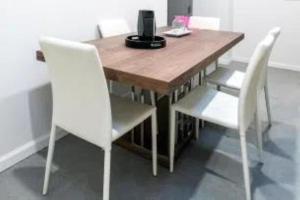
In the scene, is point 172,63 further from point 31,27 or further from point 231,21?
point 231,21

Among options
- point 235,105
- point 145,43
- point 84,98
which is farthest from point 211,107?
point 84,98

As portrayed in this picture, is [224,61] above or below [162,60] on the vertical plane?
below

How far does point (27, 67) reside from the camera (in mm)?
1948

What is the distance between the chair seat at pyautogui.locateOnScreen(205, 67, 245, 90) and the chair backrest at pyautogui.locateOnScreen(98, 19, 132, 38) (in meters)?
0.83

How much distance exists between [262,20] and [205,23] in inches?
65.6

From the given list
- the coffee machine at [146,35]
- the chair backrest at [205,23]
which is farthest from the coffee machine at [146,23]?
the chair backrest at [205,23]

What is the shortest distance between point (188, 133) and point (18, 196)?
4.06 feet

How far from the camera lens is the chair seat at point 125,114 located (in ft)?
4.93

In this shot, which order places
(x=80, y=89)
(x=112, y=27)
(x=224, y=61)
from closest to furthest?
(x=80, y=89)
(x=112, y=27)
(x=224, y=61)

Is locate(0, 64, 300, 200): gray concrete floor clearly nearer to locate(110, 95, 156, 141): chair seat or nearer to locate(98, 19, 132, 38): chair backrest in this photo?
locate(110, 95, 156, 141): chair seat

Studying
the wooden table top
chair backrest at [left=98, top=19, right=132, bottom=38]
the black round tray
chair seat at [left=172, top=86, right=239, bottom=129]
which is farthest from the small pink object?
chair seat at [left=172, top=86, right=239, bottom=129]

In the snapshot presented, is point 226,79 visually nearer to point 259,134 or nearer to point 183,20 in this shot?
point 259,134

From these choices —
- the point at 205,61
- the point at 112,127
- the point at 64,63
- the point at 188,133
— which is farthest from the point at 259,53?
the point at 188,133

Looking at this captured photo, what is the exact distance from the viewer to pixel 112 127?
4.83 ft
